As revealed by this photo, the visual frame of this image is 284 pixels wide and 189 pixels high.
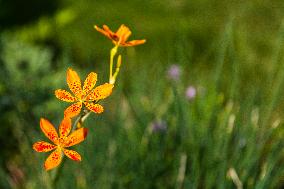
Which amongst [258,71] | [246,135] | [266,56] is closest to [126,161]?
[246,135]

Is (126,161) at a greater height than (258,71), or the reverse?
(126,161)

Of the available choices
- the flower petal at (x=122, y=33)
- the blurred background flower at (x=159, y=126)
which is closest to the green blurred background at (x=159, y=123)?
the blurred background flower at (x=159, y=126)

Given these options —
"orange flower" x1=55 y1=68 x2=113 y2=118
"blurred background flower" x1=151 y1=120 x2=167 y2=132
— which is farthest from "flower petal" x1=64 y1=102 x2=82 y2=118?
"blurred background flower" x1=151 y1=120 x2=167 y2=132

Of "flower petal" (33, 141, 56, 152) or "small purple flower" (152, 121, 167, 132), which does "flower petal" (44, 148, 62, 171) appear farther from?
"small purple flower" (152, 121, 167, 132)

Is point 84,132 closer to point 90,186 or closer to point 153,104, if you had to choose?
point 90,186

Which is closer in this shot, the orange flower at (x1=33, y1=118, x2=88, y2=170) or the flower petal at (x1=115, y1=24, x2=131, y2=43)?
the orange flower at (x1=33, y1=118, x2=88, y2=170)

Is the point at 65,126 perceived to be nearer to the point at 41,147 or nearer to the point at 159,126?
the point at 41,147

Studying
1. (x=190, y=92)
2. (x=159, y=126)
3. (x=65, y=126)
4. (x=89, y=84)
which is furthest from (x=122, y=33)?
(x=190, y=92)

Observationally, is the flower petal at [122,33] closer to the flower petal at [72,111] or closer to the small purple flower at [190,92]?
the flower petal at [72,111]
